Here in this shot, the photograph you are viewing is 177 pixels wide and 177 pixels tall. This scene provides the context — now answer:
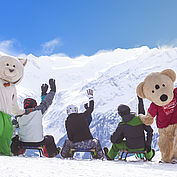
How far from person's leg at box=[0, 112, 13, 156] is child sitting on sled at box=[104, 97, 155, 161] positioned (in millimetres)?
1908

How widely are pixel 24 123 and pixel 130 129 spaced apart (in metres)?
2.01

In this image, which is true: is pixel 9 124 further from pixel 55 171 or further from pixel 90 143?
pixel 55 171

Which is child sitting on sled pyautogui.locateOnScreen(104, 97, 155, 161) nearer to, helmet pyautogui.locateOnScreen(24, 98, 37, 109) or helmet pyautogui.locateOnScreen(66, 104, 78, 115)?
helmet pyautogui.locateOnScreen(66, 104, 78, 115)

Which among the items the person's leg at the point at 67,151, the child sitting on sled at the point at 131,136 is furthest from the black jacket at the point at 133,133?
the person's leg at the point at 67,151

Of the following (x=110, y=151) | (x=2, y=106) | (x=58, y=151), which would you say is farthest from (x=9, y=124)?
(x=110, y=151)

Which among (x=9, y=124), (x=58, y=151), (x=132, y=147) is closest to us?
(x=9, y=124)

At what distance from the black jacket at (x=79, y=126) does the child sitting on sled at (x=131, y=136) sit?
1.73ft

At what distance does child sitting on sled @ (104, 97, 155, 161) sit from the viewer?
5070 mm

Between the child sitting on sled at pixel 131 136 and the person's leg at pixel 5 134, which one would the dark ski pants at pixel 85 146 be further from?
the person's leg at pixel 5 134

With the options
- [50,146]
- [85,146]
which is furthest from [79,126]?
[50,146]

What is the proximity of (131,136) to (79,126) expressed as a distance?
3.28 ft

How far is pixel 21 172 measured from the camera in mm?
2340

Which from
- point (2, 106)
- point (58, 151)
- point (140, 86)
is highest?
point (140, 86)

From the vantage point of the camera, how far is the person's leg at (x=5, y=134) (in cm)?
448
